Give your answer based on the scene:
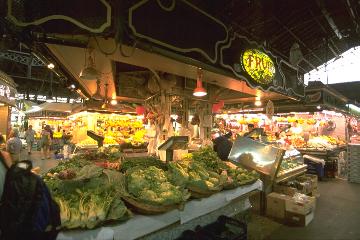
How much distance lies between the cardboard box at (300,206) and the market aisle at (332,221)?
0.35m

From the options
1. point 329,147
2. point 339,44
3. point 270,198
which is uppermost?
point 339,44

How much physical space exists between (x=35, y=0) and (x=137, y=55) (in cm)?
197

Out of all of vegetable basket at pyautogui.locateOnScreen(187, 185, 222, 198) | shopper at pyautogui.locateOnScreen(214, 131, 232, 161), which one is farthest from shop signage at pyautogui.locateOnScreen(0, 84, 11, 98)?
vegetable basket at pyautogui.locateOnScreen(187, 185, 222, 198)

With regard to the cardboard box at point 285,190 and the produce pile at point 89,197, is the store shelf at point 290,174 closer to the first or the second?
the cardboard box at point 285,190

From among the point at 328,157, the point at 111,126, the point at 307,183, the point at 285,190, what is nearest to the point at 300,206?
the point at 285,190

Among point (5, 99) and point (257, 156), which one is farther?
point (5, 99)

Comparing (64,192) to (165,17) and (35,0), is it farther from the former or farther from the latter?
(165,17)

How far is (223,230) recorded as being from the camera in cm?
395

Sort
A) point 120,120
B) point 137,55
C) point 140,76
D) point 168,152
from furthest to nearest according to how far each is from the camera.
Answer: point 120,120 → point 140,76 → point 168,152 → point 137,55

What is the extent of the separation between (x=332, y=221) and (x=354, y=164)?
6048mm

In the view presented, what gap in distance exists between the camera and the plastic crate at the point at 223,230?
11.6 ft

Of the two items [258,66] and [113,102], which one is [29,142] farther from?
[258,66]

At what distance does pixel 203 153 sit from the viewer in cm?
539

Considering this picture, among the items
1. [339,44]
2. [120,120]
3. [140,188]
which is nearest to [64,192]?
[140,188]
